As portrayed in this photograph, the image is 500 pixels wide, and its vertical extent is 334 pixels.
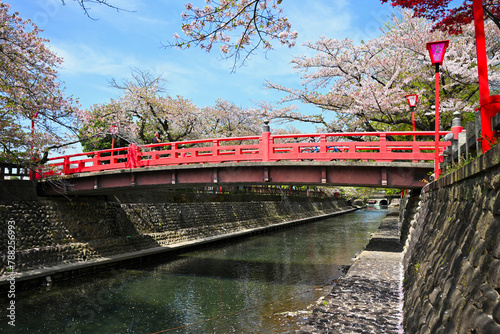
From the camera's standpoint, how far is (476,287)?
3053 mm

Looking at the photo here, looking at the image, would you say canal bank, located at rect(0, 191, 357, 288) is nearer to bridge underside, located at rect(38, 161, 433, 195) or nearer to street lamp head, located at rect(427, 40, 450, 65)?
bridge underside, located at rect(38, 161, 433, 195)

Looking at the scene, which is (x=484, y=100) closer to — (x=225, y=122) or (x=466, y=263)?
(x=466, y=263)

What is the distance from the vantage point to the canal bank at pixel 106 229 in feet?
43.7

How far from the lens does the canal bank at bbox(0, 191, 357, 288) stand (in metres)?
13.3

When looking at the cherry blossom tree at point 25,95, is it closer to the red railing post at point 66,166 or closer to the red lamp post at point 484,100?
the red railing post at point 66,166

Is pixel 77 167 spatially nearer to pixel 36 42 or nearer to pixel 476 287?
pixel 36 42

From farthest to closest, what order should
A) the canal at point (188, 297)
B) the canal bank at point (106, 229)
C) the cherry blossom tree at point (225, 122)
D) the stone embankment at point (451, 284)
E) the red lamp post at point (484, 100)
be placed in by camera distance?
the cherry blossom tree at point (225, 122), the canal bank at point (106, 229), the canal at point (188, 297), the red lamp post at point (484, 100), the stone embankment at point (451, 284)

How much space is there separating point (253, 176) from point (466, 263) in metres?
10.6

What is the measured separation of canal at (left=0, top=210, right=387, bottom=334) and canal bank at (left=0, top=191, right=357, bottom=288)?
852 millimetres

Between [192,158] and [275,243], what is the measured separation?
1131 cm

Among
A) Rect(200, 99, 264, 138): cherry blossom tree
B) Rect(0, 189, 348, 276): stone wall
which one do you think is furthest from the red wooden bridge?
Rect(200, 99, 264, 138): cherry blossom tree

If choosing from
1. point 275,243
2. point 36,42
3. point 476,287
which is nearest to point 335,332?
point 476,287

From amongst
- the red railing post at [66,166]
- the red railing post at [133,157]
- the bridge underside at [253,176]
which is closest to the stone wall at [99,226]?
the bridge underside at [253,176]

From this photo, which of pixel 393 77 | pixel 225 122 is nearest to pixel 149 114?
pixel 225 122
